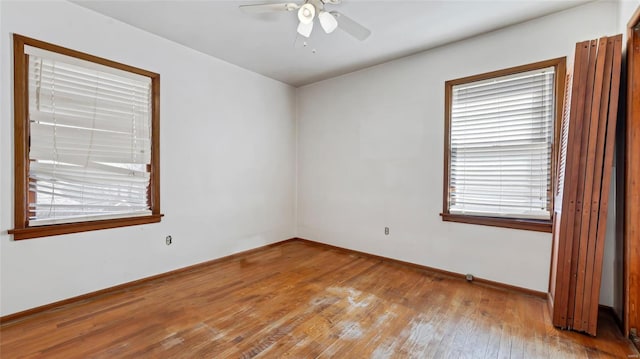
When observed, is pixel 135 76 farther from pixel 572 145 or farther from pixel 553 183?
pixel 553 183

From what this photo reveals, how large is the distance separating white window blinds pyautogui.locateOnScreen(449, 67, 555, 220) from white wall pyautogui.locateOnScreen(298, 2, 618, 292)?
19 cm

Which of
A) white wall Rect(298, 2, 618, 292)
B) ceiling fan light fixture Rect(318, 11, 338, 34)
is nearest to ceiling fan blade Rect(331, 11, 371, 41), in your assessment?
ceiling fan light fixture Rect(318, 11, 338, 34)

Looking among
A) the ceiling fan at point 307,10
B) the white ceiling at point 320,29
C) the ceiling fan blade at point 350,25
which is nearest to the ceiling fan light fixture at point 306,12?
the ceiling fan at point 307,10

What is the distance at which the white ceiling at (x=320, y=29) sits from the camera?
2.53m

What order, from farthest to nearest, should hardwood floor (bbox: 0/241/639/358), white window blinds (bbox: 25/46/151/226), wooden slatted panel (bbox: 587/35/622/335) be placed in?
white window blinds (bbox: 25/46/151/226)
wooden slatted panel (bbox: 587/35/622/335)
hardwood floor (bbox: 0/241/639/358)

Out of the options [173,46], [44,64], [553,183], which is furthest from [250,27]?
[553,183]

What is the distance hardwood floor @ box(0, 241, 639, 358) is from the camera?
6.34 ft

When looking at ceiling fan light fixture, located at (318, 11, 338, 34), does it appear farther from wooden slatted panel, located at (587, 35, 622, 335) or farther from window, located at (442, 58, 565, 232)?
wooden slatted panel, located at (587, 35, 622, 335)

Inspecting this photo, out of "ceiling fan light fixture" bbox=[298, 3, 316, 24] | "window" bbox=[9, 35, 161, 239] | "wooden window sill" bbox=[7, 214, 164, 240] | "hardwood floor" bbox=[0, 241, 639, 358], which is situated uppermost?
"ceiling fan light fixture" bbox=[298, 3, 316, 24]

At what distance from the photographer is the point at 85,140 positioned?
2695mm

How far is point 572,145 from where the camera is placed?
2211mm

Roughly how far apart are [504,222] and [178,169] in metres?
3.81

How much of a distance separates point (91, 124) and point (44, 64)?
0.59 metres

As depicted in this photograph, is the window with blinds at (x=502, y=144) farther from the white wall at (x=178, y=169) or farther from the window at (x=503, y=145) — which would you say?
the white wall at (x=178, y=169)
